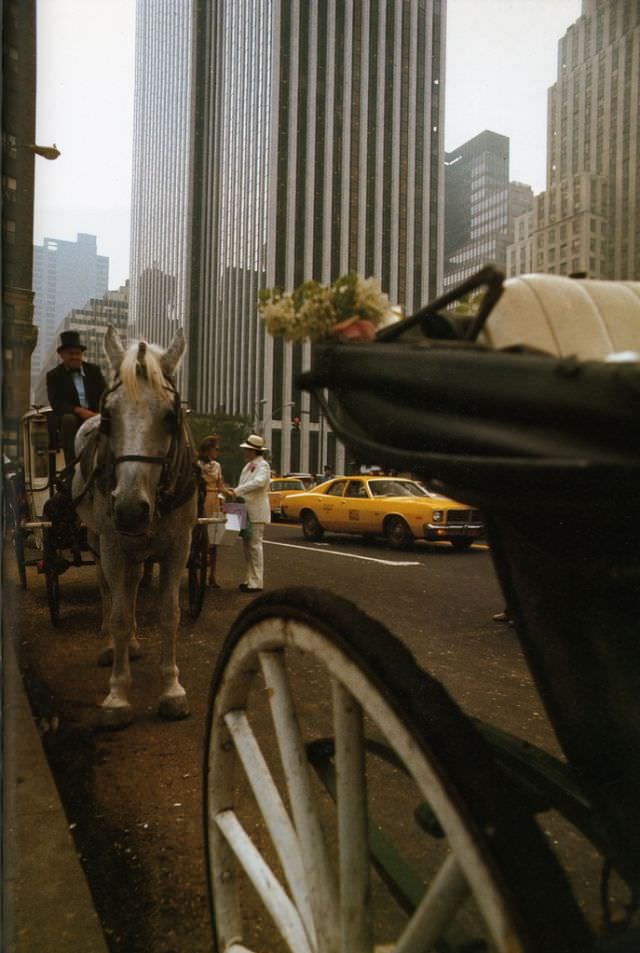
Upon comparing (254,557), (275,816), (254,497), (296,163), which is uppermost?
(296,163)

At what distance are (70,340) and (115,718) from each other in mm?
1812

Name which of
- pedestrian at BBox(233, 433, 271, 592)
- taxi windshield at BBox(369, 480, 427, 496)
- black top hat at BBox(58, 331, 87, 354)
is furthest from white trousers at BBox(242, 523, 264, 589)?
black top hat at BBox(58, 331, 87, 354)

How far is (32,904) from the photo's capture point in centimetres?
167

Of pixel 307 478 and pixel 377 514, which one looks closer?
pixel 307 478

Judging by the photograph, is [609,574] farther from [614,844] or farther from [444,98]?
[444,98]

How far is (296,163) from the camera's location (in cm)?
186

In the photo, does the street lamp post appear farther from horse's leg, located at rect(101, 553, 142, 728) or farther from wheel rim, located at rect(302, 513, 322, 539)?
wheel rim, located at rect(302, 513, 322, 539)

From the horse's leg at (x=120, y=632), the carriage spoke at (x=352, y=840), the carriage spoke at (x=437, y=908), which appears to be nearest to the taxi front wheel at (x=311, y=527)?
the horse's leg at (x=120, y=632)

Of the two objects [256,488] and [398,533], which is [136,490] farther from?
[398,533]

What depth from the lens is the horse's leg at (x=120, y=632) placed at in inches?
121

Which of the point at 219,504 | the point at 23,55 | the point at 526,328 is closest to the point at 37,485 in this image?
the point at 219,504

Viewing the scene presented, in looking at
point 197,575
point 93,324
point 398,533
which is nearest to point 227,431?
point 93,324

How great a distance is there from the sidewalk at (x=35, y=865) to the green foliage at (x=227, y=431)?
3.18 ft

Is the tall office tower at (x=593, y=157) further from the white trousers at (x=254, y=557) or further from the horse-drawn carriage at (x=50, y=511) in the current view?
the horse-drawn carriage at (x=50, y=511)
